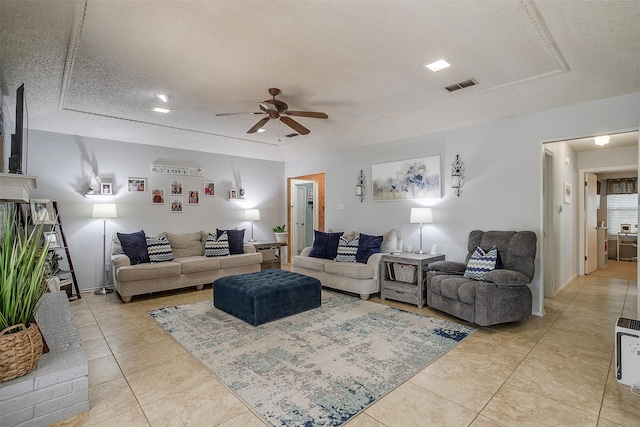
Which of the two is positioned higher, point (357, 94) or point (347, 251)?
point (357, 94)

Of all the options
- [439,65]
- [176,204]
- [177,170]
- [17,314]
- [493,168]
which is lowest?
[17,314]

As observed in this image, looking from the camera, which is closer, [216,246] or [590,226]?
[216,246]

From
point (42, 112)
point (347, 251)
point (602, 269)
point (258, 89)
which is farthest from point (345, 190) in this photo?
point (602, 269)

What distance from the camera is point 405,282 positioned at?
454 cm

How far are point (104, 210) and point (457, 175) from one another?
5.39m

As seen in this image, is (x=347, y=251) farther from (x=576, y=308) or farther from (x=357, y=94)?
(x=576, y=308)

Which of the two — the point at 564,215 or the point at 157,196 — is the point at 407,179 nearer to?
the point at 564,215

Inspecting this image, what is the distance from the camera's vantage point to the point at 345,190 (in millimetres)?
6312

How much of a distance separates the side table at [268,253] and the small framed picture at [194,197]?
1.37 m

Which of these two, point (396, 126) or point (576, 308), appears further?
point (396, 126)

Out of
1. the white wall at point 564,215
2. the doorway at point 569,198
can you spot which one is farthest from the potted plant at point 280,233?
the white wall at point 564,215

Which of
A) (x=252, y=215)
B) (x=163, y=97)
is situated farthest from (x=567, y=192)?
(x=163, y=97)

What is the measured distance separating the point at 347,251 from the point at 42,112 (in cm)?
475

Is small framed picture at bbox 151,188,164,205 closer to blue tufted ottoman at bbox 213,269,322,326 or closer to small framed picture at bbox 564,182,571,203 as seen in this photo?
blue tufted ottoman at bbox 213,269,322,326
